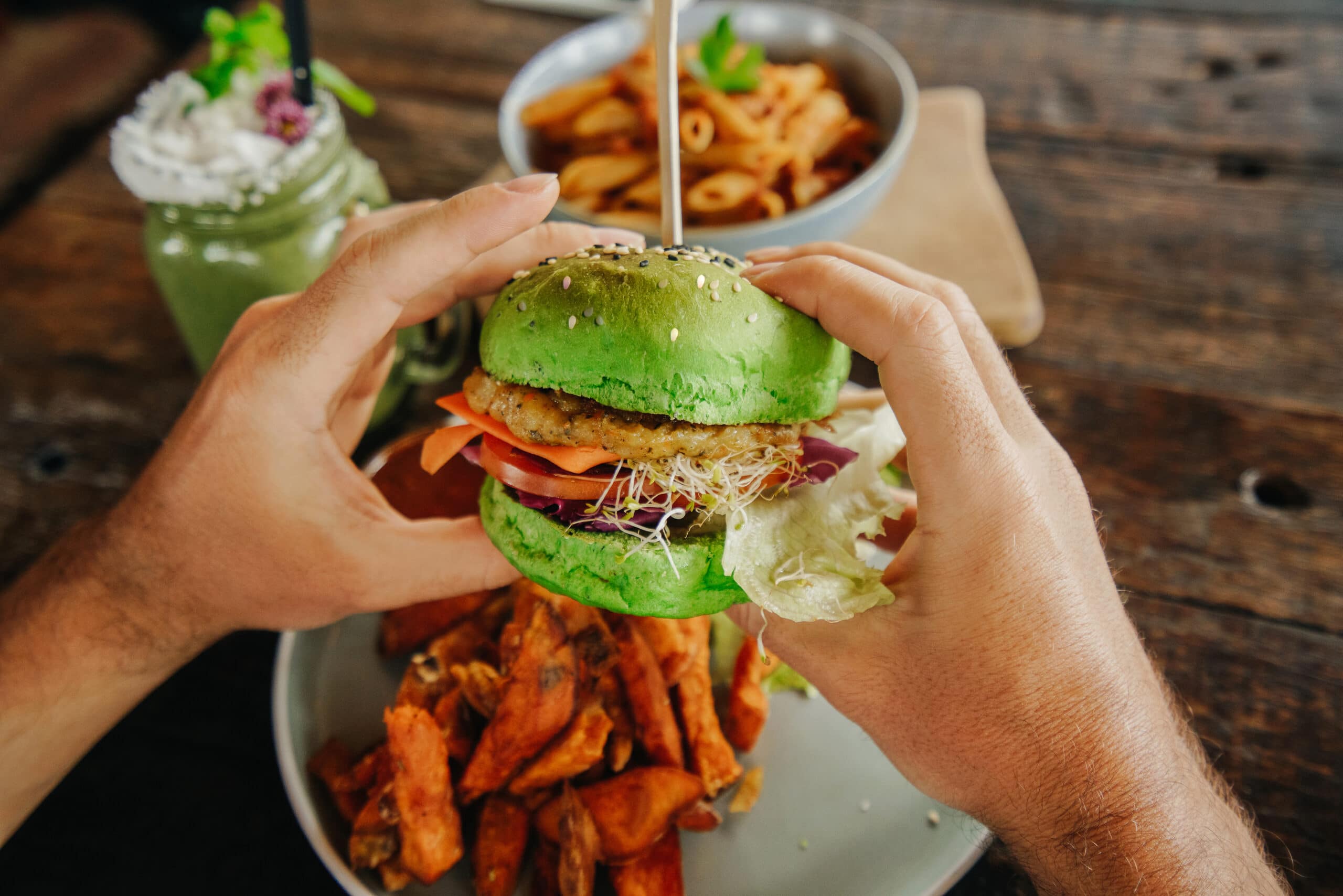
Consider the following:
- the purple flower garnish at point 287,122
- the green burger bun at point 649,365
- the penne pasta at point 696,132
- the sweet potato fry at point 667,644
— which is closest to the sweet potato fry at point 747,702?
the sweet potato fry at point 667,644

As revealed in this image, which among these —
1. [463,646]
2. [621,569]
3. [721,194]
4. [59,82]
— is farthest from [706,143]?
[59,82]

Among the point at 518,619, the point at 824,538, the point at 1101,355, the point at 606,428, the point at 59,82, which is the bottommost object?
the point at 518,619

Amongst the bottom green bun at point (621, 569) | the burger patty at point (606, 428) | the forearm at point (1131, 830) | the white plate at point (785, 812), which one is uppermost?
the burger patty at point (606, 428)

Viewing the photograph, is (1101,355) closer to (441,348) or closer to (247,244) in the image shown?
(441,348)

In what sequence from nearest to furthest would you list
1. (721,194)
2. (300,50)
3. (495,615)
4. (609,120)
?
(495,615)
(300,50)
(721,194)
(609,120)

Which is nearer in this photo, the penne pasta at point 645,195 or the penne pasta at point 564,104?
the penne pasta at point 645,195

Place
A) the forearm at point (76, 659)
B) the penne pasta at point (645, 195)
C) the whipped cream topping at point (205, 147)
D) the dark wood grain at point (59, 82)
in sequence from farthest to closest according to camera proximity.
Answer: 1. the dark wood grain at point (59, 82)
2. the penne pasta at point (645, 195)
3. the whipped cream topping at point (205, 147)
4. the forearm at point (76, 659)

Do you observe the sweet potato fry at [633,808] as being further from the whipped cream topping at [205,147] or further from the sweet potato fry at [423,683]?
the whipped cream topping at [205,147]

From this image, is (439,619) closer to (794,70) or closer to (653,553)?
(653,553)

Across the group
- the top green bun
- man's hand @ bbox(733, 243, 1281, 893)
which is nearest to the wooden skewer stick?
the top green bun
